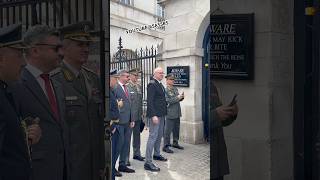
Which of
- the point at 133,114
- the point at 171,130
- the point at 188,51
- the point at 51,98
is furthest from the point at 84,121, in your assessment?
the point at 188,51

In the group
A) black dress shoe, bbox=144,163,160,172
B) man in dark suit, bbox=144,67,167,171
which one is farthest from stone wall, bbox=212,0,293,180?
man in dark suit, bbox=144,67,167,171

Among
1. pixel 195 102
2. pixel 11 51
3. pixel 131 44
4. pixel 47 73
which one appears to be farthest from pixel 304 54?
pixel 131 44

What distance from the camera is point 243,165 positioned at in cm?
321

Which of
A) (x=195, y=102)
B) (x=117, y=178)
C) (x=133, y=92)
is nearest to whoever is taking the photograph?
(x=117, y=178)

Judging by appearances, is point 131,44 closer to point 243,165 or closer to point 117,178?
point 117,178

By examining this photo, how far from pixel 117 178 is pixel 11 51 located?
3356mm

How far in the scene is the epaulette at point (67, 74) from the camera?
256 centimetres

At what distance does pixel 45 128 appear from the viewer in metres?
2.42

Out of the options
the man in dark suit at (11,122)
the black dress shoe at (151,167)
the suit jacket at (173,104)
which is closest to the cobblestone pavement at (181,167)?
the black dress shoe at (151,167)

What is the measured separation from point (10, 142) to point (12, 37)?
574 mm

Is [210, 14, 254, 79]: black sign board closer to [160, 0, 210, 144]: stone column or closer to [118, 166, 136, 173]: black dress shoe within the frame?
[118, 166, 136, 173]: black dress shoe

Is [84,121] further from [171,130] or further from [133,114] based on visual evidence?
[171,130]

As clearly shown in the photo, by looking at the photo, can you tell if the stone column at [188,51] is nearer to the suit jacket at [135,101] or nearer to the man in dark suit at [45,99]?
the suit jacket at [135,101]

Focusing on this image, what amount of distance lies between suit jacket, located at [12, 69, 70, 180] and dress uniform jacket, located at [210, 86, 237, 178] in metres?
1.18
